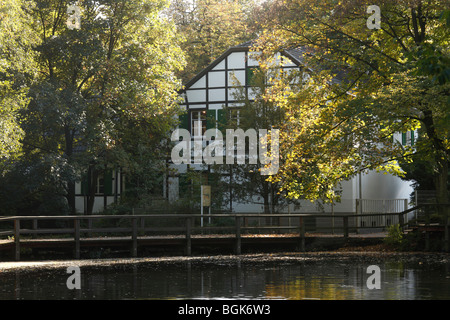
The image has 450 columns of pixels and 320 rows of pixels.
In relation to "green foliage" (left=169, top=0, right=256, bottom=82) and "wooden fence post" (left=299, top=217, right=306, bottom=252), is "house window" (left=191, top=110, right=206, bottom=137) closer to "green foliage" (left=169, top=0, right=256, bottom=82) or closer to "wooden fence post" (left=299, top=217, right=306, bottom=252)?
"green foliage" (left=169, top=0, right=256, bottom=82)

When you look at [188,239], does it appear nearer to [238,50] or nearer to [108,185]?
[238,50]

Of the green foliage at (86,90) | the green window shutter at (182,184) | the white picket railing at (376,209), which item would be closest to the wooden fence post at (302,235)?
the white picket railing at (376,209)

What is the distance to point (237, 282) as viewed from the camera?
15273 mm

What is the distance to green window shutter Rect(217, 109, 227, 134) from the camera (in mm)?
34594

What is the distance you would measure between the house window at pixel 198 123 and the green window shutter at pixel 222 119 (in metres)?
1.12

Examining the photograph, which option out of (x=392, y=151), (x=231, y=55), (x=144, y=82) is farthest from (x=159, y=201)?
(x=392, y=151)

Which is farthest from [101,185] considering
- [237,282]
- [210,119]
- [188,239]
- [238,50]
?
[237,282]

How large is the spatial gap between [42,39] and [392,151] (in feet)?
56.0

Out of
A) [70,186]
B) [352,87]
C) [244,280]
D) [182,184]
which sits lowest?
[244,280]

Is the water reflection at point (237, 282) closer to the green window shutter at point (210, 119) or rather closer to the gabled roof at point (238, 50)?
the green window shutter at point (210, 119)

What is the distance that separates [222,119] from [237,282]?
21.1 m

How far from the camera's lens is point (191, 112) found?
1518 inches

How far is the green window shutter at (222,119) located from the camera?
1362 inches
